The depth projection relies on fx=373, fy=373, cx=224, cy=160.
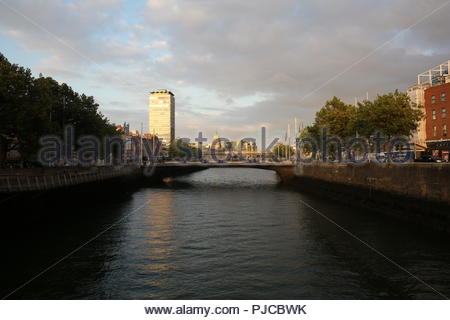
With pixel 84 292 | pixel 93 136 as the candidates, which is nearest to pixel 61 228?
pixel 84 292

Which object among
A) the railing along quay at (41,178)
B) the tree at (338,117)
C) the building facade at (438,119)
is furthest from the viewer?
the building facade at (438,119)

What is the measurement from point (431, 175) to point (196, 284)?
709 inches

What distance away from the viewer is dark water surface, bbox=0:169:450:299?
1341 centimetres

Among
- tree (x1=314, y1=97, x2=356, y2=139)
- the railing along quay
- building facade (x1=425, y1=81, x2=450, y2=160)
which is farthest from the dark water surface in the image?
building facade (x1=425, y1=81, x2=450, y2=160)

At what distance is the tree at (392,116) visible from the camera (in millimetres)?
40594

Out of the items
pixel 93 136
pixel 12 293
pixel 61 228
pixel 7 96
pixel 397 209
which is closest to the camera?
pixel 12 293

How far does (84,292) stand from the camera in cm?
1332

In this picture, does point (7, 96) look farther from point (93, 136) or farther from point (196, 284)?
point (196, 284)

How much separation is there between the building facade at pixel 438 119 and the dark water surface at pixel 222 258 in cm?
3816

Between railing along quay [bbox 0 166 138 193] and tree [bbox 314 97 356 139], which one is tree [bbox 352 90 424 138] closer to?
tree [bbox 314 97 356 139]

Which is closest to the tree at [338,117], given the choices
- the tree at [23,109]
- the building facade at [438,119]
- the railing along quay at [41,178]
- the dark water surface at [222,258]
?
the building facade at [438,119]

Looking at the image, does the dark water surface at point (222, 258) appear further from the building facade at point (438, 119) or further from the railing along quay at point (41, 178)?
the building facade at point (438, 119)

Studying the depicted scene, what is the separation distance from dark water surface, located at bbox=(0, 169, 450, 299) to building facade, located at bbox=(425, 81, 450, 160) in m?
38.2

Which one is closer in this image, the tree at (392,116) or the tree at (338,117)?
the tree at (392,116)
